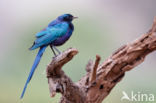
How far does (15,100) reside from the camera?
688 cm

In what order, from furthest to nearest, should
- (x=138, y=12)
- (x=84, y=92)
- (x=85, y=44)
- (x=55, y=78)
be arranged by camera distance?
(x=138, y=12)
(x=85, y=44)
(x=84, y=92)
(x=55, y=78)

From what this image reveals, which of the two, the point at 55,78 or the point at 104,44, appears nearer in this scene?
the point at 55,78

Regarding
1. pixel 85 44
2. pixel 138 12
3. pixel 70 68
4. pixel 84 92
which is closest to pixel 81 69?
pixel 70 68

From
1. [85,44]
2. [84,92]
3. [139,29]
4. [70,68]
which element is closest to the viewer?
[84,92]

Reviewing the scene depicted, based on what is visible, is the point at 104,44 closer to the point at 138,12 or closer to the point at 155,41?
the point at 138,12

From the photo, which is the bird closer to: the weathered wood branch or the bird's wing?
the bird's wing

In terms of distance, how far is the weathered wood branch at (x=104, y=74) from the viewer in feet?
13.4

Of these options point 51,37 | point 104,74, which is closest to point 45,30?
point 51,37

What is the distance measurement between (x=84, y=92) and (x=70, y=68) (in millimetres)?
2482

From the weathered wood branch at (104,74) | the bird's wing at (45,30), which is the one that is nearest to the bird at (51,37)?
the bird's wing at (45,30)

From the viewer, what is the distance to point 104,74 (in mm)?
4258

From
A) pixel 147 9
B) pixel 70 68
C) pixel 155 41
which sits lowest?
pixel 147 9

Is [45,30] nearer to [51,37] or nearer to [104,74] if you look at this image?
[51,37]

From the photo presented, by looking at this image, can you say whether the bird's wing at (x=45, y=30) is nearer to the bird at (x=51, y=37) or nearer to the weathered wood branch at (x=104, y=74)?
the bird at (x=51, y=37)
